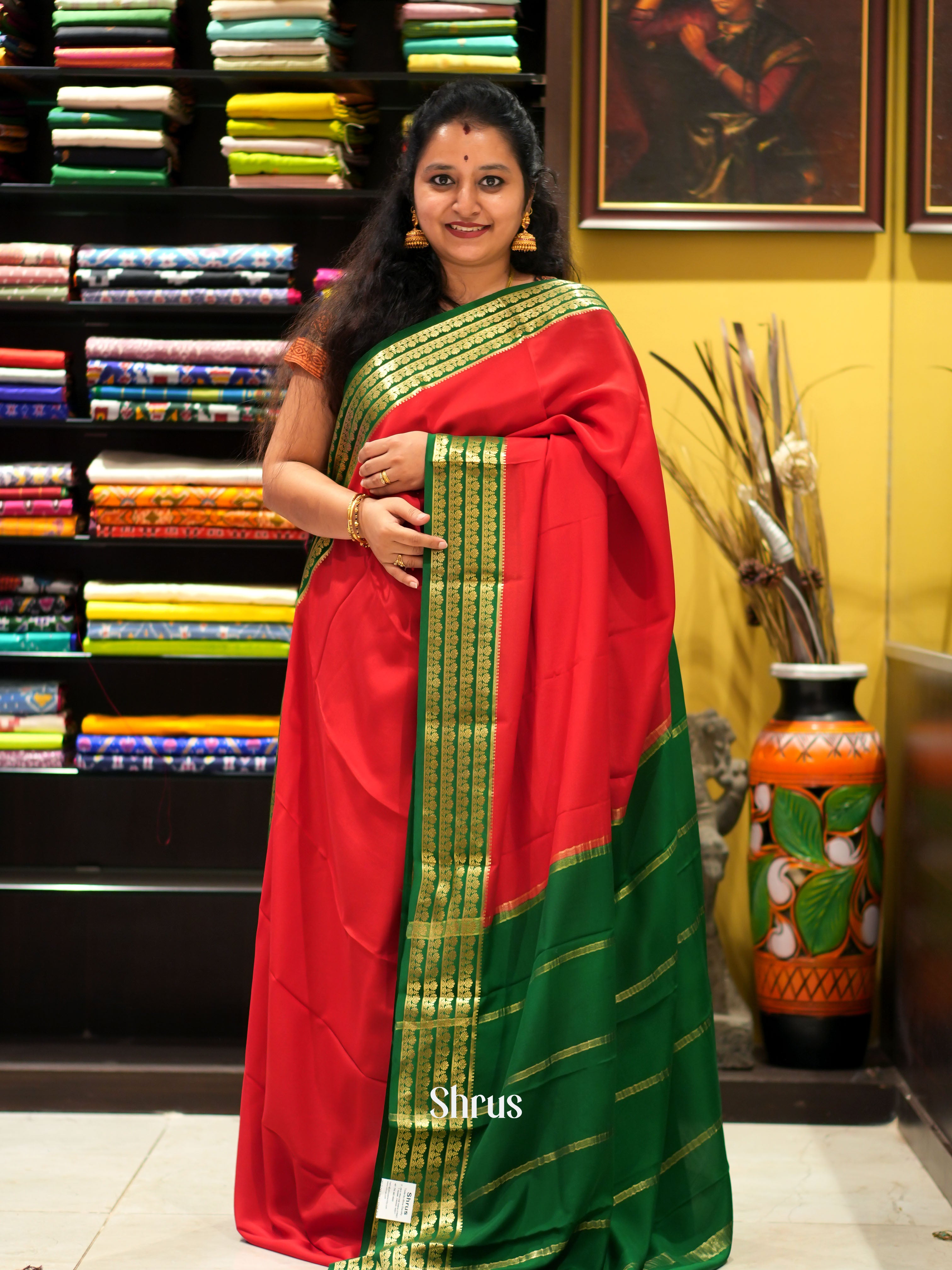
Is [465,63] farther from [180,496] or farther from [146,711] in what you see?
[146,711]

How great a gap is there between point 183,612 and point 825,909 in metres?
1.47

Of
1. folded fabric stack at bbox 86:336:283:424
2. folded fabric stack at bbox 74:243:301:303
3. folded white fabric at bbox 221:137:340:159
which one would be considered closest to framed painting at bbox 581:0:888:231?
folded white fabric at bbox 221:137:340:159

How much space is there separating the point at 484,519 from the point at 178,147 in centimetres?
158

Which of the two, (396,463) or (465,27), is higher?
(465,27)

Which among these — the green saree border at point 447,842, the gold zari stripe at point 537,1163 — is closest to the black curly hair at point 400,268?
the green saree border at point 447,842

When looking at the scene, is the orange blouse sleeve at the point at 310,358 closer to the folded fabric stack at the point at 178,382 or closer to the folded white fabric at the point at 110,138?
the folded fabric stack at the point at 178,382

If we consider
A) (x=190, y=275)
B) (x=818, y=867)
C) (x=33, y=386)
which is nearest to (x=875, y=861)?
(x=818, y=867)

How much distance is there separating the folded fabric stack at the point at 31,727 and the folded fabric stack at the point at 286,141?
3.80 ft

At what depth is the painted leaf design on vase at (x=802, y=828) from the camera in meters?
2.59

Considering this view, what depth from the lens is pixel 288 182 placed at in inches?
105

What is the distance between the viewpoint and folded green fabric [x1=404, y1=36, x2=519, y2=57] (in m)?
2.58

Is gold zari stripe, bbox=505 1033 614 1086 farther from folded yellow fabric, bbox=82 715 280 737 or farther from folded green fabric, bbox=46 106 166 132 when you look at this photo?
folded green fabric, bbox=46 106 166 132


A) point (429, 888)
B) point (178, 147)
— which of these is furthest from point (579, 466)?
point (178, 147)

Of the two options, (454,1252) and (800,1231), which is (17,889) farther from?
(800,1231)
